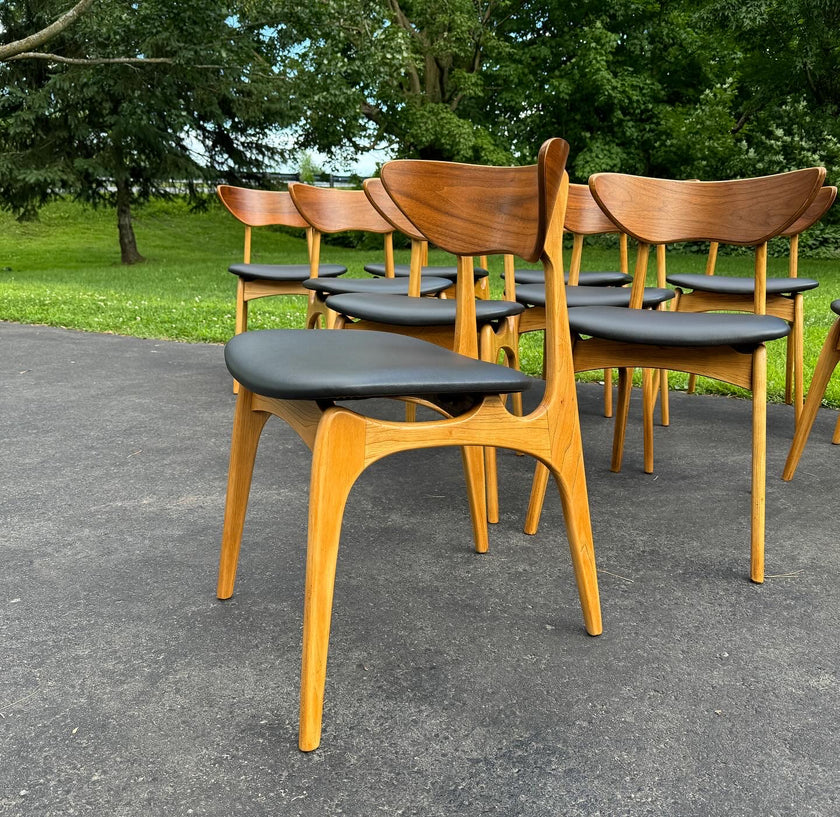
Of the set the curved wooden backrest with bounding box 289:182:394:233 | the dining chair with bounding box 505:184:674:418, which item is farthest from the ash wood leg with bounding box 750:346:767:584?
the curved wooden backrest with bounding box 289:182:394:233

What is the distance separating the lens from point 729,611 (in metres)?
2.18

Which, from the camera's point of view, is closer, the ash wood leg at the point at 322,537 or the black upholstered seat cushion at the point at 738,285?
the ash wood leg at the point at 322,537

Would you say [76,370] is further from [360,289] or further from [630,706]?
[630,706]

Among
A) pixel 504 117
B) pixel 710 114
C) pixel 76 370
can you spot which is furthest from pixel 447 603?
pixel 504 117

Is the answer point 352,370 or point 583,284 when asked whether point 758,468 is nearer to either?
point 352,370

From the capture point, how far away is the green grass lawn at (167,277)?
7566 mm

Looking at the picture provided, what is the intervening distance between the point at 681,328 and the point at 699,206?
813 mm

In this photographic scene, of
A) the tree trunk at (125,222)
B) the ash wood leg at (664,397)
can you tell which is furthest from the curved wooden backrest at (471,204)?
the tree trunk at (125,222)

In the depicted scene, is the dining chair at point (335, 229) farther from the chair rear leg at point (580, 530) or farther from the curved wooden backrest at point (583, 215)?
the chair rear leg at point (580, 530)

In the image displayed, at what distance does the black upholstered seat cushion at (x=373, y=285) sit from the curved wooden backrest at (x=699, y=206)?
50.6 inches

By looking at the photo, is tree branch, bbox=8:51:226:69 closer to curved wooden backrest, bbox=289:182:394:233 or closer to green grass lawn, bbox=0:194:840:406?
green grass lawn, bbox=0:194:840:406

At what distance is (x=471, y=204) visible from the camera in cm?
199

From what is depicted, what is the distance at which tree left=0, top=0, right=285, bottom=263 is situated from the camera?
17.9m

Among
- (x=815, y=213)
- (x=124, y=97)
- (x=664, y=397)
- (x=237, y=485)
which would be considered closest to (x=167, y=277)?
(x=124, y=97)
